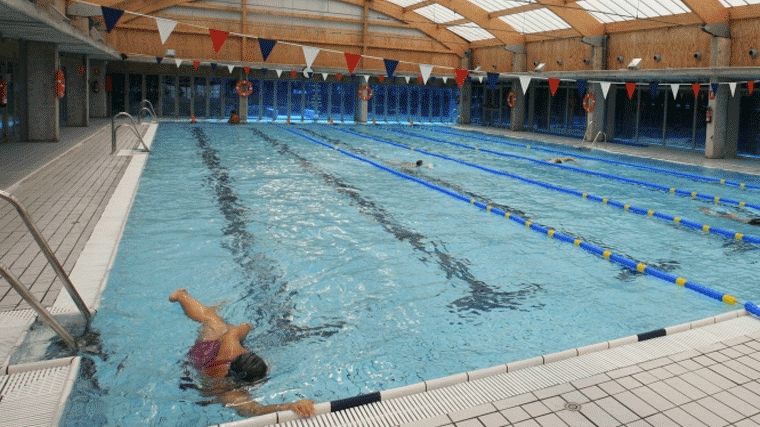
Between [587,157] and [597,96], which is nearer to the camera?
[587,157]

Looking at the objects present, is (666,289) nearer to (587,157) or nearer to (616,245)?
(616,245)

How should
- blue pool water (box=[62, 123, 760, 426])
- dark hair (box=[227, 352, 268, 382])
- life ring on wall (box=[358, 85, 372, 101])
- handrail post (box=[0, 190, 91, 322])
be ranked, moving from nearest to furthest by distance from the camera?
1. handrail post (box=[0, 190, 91, 322])
2. dark hair (box=[227, 352, 268, 382])
3. blue pool water (box=[62, 123, 760, 426])
4. life ring on wall (box=[358, 85, 372, 101])

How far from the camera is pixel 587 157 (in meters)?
17.0

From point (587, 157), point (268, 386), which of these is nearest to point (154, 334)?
point (268, 386)

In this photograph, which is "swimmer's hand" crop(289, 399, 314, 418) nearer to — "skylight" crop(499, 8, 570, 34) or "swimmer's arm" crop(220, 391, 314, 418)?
"swimmer's arm" crop(220, 391, 314, 418)

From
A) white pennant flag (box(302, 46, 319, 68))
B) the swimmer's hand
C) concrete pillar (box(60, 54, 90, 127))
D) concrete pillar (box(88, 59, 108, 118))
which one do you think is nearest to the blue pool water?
the swimmer's hand

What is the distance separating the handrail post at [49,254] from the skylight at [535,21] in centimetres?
2000

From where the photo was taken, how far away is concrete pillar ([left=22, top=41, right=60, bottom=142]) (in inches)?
568

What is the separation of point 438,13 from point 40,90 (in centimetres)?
1754

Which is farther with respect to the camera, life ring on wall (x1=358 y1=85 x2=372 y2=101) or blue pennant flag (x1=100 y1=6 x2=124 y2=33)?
life ring on wall (x1=358 y1=85 x2=372 y2=101)

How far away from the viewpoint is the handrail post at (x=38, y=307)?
345 cm

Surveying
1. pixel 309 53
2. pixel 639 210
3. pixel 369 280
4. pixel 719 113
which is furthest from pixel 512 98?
pixel 369 280

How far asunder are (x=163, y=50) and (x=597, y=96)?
1774cm

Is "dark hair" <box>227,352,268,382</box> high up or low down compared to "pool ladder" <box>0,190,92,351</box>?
down
